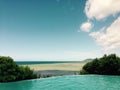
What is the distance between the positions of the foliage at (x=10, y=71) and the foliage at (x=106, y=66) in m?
9.91

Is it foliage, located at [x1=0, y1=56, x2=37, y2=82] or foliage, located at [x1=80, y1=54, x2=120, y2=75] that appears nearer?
foliage, located at [x1=0, y1=56, x2=37, y2=82]

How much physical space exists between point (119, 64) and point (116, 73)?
1.36 metres

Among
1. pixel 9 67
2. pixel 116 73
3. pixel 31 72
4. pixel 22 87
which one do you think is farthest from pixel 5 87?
pixel 116 73

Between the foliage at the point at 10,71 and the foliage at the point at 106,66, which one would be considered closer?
the foliage at the point at 10,71

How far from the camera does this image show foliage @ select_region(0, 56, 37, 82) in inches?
846

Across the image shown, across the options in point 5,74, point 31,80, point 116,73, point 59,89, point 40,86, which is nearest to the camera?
point 59,89

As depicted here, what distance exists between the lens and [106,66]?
27.9 metres

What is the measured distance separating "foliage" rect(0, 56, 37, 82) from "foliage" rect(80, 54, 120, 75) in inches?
390

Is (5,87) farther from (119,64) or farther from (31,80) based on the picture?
(119,64)

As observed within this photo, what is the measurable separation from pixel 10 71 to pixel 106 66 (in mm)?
13706

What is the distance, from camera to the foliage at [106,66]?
2778 cm

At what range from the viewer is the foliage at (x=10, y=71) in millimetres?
21500

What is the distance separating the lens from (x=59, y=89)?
61.9 feet

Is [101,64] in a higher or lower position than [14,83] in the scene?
higher
